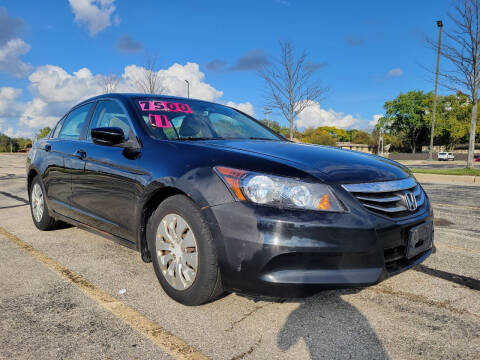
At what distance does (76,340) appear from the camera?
199cm

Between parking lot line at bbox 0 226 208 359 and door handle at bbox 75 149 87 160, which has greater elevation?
door handle at bbox 75 149 87 160

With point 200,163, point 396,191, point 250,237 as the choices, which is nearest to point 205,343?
point 250,237

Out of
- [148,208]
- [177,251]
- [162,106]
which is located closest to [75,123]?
[162,106]

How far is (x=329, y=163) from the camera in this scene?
7.72ft

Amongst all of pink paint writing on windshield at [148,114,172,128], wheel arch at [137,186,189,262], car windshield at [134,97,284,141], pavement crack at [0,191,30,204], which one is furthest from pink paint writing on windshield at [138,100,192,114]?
pavement crack at [0,191,30,204]

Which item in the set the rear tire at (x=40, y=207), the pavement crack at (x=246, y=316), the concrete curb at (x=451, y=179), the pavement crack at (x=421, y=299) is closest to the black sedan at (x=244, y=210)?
the pavement crack at (x=246, y=316)

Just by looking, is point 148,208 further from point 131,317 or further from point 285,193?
point 285,193

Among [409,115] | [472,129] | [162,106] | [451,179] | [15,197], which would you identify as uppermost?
[409,115]

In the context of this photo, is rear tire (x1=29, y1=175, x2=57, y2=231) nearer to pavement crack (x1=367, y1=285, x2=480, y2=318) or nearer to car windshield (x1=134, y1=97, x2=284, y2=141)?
car windshield (x1=134, y1=97, x2=284, y2=141)

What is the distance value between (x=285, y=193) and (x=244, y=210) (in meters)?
0.24

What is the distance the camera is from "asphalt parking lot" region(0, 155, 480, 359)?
190 centimetres

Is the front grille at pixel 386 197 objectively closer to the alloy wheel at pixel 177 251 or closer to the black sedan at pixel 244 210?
the black sedan at pixel 244 210

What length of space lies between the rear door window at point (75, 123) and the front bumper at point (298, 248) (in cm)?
244

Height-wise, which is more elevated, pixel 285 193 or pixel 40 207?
pixel 285 193
